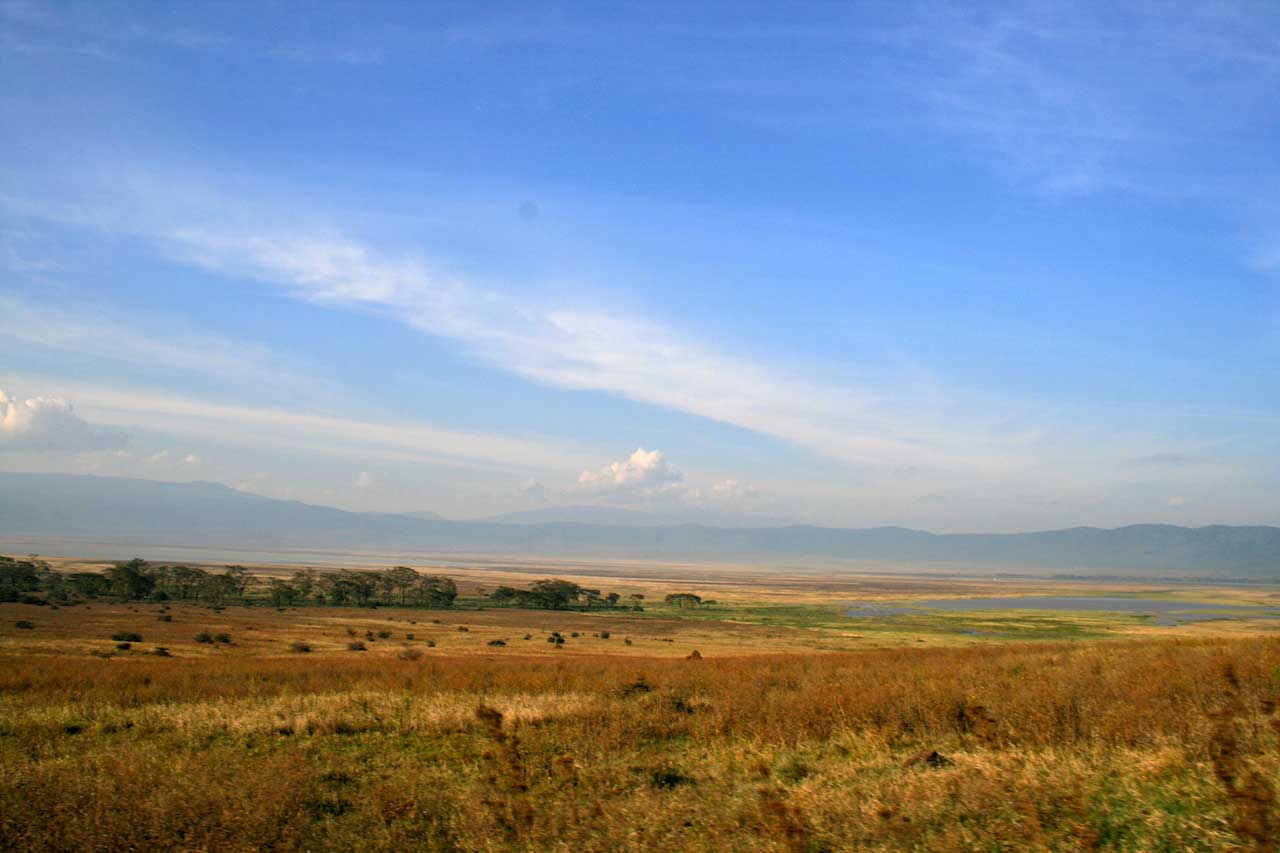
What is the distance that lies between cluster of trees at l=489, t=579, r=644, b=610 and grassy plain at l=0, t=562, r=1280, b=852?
260ft

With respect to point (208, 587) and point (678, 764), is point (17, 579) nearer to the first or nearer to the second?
point (208, 587)

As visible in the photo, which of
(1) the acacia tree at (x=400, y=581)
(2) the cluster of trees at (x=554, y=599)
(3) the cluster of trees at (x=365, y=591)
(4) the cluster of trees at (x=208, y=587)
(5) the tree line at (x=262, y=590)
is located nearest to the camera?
(4) the cluster of trees at (x=208, y=587)

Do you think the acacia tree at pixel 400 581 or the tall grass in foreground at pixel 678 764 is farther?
the acacia tree at pixel 400 581

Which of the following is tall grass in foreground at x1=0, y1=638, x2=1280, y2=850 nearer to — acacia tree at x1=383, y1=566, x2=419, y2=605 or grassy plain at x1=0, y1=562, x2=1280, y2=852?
grassy plain at x1=0, y1=562, x2=1280, y2=852

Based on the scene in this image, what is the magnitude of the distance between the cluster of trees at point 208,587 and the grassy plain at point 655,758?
72593mm

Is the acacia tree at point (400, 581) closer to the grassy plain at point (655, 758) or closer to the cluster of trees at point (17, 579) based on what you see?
the cluster of trees at point (17, 579)

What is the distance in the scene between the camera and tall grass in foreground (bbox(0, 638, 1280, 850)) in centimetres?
686

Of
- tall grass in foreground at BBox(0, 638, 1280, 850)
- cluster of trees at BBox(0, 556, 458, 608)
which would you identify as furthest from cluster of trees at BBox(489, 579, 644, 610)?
tall grass in foreground at BBox(0, 638, 1280, 850)

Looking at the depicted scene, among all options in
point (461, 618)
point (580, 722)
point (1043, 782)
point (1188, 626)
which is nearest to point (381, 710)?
point (580, 722)

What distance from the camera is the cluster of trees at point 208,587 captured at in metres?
81.8

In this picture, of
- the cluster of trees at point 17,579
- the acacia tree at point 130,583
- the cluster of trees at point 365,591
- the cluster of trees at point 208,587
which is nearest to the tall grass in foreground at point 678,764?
the cluster of trees at point 17,579

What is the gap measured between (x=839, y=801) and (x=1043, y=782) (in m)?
2.05

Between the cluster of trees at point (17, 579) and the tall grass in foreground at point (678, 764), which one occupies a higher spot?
the tall grass in foreground at point (678, 764)

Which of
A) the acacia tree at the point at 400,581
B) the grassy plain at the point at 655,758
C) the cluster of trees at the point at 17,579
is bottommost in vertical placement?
the acacia tree at the point at 400,581
